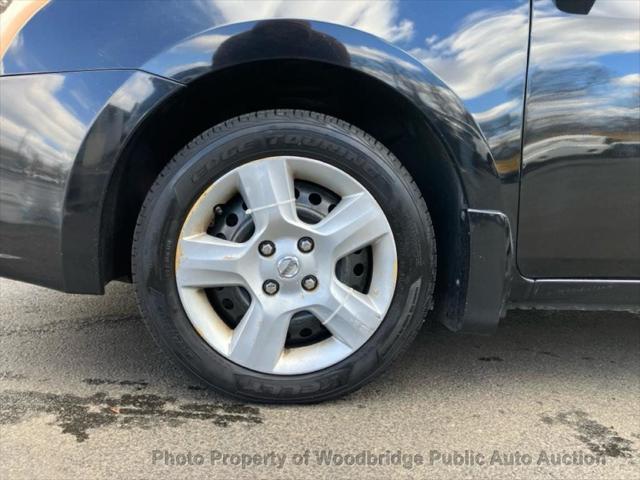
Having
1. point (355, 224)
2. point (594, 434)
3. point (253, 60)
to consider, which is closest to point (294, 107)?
point (253, 60)

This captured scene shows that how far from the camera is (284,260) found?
195 cm

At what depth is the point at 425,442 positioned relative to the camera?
190 centimetres

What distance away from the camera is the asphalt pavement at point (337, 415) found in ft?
5.81

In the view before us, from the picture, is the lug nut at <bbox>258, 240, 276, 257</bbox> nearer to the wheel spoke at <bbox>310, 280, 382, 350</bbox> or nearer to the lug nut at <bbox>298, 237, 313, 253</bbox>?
the lug nut at <bbox>298, 237, 313, 253</bbox>

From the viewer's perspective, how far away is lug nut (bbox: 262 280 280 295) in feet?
6.45

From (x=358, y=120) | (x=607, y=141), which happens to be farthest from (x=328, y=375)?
(x=607, y=141)

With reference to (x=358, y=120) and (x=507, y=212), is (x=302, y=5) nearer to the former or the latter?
(x=358, y=120)

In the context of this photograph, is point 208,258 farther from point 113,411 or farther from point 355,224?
point 113,411

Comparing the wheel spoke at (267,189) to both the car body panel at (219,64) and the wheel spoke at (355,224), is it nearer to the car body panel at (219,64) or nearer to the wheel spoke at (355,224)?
the wheel spoke at (355,224)

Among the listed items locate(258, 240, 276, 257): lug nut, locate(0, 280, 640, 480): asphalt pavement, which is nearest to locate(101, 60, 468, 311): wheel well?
locate(0, 280, 640, 480): asphalt pavement

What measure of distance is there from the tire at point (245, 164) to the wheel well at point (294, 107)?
116 mm

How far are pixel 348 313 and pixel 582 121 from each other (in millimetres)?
950

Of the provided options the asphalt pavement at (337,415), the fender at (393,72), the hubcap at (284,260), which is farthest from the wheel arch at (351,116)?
the asphalt pavement at (337,415)

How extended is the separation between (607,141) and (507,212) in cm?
37
